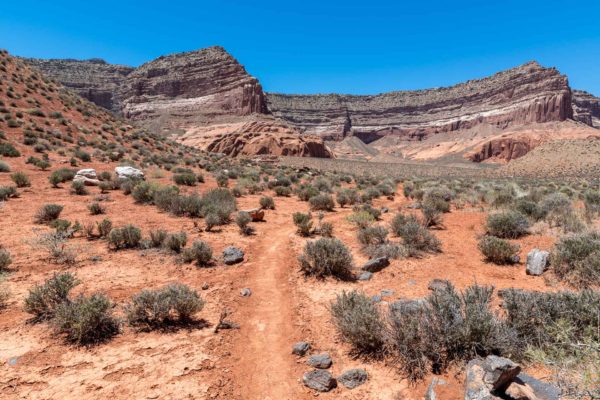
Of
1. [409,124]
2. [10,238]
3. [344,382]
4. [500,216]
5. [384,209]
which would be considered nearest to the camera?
[344,382]

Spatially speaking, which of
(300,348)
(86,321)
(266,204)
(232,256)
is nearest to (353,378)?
(300,348)

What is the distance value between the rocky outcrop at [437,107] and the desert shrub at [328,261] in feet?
340

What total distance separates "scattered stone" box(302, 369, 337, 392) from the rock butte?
55.8 metres

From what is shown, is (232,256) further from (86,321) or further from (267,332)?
(86,321)

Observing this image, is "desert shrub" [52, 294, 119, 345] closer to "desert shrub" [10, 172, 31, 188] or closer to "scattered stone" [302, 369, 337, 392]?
"scattered stone" [302, 369, 337, 392]

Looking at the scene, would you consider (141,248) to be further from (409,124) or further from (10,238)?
(409,124)

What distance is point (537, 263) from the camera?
247 inches

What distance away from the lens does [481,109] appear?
323ft

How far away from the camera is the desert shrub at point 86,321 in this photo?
4258mm

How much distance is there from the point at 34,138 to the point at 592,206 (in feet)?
98.5

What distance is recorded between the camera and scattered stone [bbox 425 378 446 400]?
122 inches

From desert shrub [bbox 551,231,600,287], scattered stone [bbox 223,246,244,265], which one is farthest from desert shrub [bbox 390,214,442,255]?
scattered stone [bbox 223,246,244,265]

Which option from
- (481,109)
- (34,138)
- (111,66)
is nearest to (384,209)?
(34,138)

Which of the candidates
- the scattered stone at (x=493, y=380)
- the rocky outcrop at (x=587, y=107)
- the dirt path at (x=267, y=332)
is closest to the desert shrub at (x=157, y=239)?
the dirt path at (x=267, y=332)
